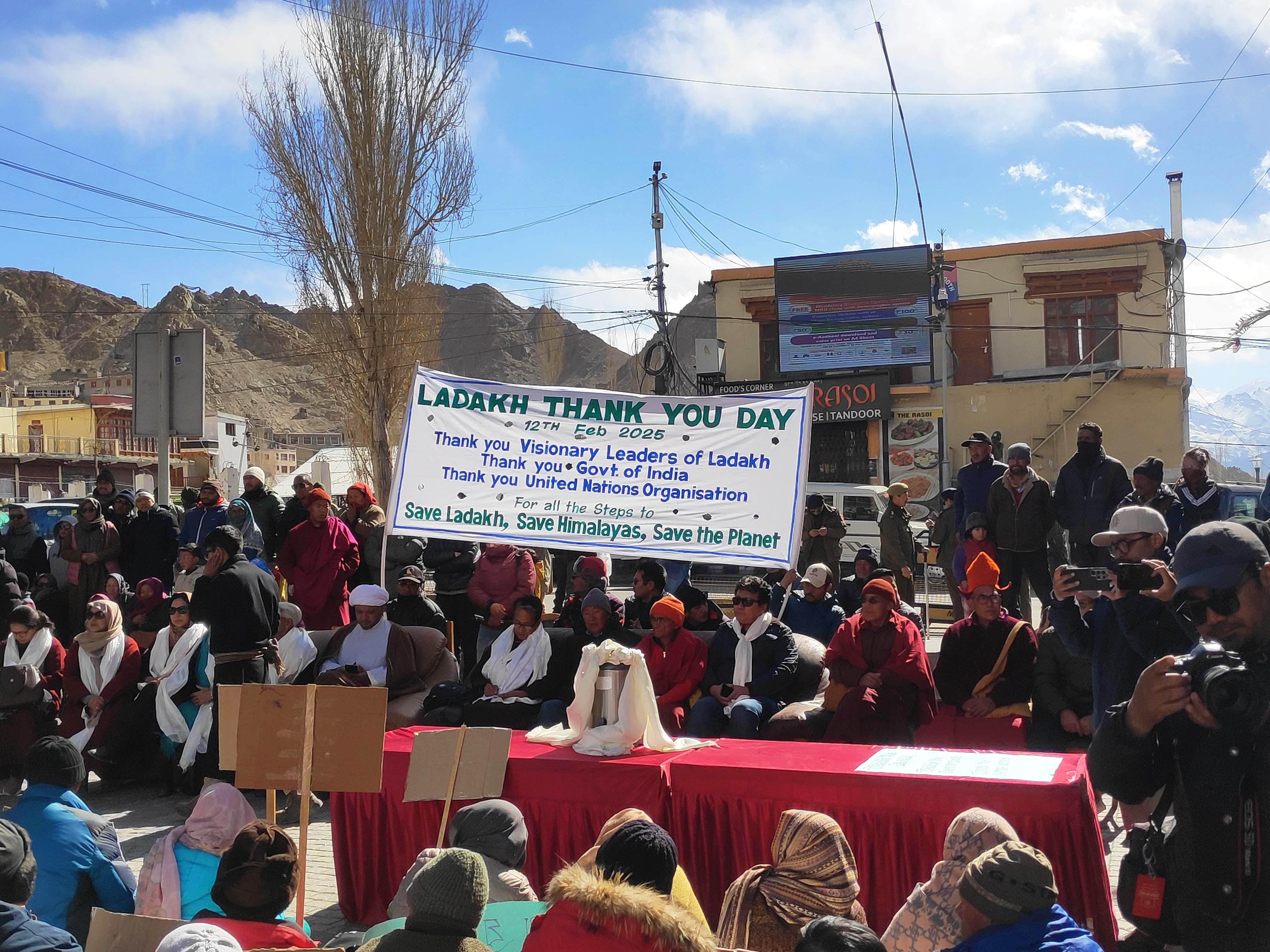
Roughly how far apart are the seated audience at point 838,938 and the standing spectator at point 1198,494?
22.8 feet

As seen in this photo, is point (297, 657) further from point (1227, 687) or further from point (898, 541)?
point (1227, 687)

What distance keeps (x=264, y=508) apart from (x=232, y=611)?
3.86 meters

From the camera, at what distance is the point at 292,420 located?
374ft

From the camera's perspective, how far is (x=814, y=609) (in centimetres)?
820

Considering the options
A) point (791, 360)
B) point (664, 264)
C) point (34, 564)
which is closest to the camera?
point (34, 564)

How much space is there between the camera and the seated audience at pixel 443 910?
2.56 meters

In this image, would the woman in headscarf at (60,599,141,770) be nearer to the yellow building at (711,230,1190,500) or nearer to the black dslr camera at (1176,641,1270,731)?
the black dslr camera at (1176,641,1270,731)

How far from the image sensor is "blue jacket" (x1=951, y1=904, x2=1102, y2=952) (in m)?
2.44

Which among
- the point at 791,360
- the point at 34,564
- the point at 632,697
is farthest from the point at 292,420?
the point at 632,697

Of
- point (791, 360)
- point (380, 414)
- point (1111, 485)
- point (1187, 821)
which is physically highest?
point (791, 360)

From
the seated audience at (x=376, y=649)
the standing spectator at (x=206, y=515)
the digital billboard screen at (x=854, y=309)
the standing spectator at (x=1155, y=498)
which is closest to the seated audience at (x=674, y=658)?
the seated audience at (x=376, y=649)

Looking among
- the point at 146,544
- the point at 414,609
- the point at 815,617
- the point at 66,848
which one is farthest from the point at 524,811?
the point at 146,544

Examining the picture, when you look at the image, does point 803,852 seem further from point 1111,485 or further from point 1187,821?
point 1111,485

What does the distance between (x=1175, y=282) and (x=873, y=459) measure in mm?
8364
